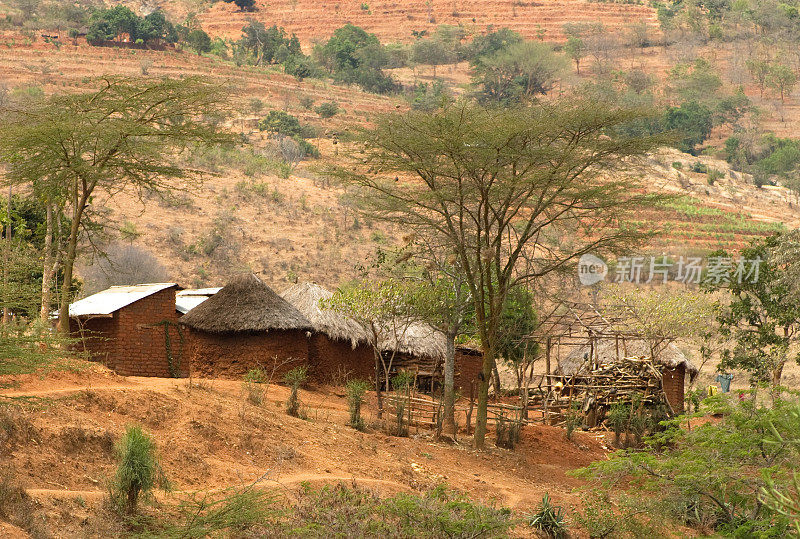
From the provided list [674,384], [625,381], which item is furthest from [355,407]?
[674,384]

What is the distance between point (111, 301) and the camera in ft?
51.7

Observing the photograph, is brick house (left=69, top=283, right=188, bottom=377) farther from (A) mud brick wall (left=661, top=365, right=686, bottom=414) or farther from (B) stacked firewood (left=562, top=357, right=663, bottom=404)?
(A) mud brick wall (left=661, top=365, right=686, bottom=414)

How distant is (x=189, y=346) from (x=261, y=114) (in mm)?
35321

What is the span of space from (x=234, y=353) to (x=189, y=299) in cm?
327

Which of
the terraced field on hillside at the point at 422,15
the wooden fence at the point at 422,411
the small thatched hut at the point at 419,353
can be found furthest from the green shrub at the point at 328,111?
Result: the wooden fence at the point at 422,411

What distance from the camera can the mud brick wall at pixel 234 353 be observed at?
16875 millimetres

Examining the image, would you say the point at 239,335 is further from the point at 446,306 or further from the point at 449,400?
the point at 449,400

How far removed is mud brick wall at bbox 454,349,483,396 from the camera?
21188 mm

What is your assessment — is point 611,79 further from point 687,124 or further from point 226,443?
point 226,443

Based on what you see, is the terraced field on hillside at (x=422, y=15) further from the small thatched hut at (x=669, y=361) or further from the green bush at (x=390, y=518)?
the green bush at (x=390, y=518)

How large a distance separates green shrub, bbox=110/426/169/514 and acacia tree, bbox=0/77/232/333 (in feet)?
15.5

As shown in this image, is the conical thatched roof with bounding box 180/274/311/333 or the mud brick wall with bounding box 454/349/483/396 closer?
the conical thatched roof with bounding box 180/274/311/333

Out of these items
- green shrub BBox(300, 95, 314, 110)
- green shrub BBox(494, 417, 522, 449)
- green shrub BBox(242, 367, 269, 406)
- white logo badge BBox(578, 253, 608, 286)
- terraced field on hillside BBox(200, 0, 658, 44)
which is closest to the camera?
green shrub BBox(242, 367, 269, 406)

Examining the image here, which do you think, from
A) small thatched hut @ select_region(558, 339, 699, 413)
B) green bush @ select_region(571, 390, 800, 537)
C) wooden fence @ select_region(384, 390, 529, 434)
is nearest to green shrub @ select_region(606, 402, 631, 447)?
wooden fence @ select_region(384, 390, 529, 434)
